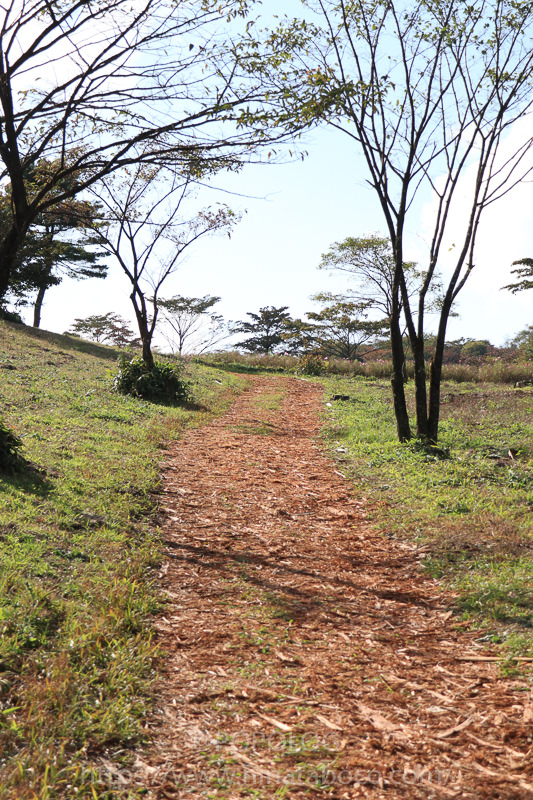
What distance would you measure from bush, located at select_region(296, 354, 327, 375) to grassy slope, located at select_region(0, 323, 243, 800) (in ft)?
57.4

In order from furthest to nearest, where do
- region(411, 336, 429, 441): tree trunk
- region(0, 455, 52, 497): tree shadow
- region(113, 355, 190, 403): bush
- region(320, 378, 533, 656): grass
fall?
region(113, 355, 190, 403): bush → region(411, 336, 429, 441): tree trunk → region(0, 455, 52, 497): tree shadow → region(320, 378, 533, 656): grass

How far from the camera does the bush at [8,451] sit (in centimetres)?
602

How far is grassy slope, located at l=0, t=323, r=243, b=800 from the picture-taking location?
2654 mm

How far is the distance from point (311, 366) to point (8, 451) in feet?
68.7

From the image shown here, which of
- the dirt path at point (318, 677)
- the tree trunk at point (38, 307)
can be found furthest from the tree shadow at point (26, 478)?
the tree trunk at point (38, 307)

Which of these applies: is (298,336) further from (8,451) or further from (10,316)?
(8,451)

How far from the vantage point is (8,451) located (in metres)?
6.07

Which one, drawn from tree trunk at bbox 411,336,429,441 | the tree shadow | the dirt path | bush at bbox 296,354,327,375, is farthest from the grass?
bush at bbox 296,354,327,375

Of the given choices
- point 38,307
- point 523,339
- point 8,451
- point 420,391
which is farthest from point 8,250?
point 523,339

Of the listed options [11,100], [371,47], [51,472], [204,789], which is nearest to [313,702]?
[204,789]

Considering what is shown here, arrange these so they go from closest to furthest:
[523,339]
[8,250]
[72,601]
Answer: [72,601] < [8,250] < [523,339]

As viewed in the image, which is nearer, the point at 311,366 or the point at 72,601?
the point at 72,601

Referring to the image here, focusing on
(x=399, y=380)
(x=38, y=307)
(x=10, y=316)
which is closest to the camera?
(x=399, y=380)

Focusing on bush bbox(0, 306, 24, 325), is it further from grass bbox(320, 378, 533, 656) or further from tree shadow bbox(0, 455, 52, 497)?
tree shadow bbox(0, 455, 52, 497)
